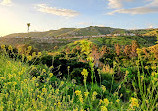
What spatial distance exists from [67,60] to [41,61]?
1.32 metres

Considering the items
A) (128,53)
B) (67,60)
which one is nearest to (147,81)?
(67,60)

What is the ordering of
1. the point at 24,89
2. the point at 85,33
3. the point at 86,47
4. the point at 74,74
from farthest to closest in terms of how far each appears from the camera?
the point at 85,33 < the point at 74,74 < the point at 24,89 < the point at 86,47

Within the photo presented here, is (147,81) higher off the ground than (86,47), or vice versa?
(86,47)

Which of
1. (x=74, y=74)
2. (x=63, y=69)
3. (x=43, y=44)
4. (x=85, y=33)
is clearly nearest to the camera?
(x=74, y=74)

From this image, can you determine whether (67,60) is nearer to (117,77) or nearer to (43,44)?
(117,77)

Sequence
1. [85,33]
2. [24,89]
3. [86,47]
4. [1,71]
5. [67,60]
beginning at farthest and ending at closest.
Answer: [85,33] < [67,60] < [1,71] < [24,89] < [86,47]

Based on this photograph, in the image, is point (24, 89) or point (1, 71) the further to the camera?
point (1, 71)

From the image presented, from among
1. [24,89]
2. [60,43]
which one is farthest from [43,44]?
[24,89]

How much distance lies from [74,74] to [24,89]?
367cm

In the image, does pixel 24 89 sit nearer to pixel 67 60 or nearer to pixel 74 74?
pixel 74 74

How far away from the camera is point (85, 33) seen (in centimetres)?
13400

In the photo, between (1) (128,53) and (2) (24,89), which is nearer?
(2) (24,89)

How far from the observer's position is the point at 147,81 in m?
5.74

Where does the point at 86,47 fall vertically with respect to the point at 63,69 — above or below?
above
